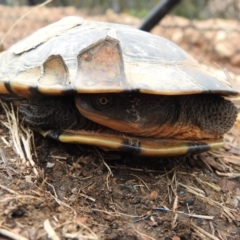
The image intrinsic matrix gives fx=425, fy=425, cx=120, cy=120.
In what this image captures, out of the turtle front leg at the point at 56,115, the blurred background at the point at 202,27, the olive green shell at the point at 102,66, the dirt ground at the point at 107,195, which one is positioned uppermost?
the olive green shell at the point at 102,66

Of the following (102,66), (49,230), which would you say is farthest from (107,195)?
(102,66)

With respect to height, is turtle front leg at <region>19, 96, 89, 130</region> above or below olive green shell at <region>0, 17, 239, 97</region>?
below

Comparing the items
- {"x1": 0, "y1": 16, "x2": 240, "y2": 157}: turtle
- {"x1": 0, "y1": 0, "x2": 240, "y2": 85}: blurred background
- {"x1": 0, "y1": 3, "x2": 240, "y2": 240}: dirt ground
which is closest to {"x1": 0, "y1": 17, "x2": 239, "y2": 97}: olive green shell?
{"x1": 0, "y1": 16, "x2": 240, "y2": 157}: turtle

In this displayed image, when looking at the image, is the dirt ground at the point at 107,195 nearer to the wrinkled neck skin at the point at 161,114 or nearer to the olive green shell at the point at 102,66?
the wrinkled neck skin at the point at 161,114

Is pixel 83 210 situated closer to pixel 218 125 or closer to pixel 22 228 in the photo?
pixel 22 228

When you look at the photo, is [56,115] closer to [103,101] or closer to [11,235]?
[103,101]

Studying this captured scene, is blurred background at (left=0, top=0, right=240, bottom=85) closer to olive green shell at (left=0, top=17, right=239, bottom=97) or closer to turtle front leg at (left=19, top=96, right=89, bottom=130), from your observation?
olive green shell at (left=0, top=17, right=239, bottom=97)

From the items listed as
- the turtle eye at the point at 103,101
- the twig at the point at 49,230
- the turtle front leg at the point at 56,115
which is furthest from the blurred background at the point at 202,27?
the twig at the point at 49,230

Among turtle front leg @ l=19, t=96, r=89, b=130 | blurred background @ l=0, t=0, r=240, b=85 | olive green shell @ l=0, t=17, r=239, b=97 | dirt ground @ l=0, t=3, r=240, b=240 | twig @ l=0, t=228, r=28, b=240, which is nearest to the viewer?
twig @ l=0, t=228, r=28, b=240
